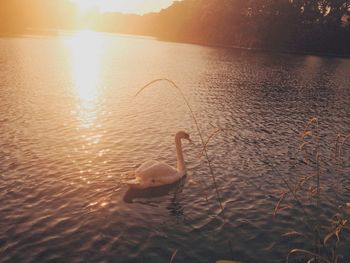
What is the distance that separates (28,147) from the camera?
22422 millimetres

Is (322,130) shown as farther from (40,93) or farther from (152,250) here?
(40,93)

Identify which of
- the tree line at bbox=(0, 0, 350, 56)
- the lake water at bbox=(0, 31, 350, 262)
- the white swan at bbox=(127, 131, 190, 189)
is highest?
the tree line at bbox=(0, 0, 350, 56)

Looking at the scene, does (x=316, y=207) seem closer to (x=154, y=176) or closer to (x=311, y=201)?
(x=311, y=201)

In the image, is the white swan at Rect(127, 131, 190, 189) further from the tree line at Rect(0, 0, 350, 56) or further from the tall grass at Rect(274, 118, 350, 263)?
the tree line at Rect(0, 0, 350, 56)

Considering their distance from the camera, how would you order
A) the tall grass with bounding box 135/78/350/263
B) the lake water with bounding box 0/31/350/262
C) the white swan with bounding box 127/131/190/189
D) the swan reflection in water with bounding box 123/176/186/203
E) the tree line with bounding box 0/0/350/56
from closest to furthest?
the tall grass with bounding box 135/78/350/263 → the lake water with bounding box 0/31/350/262 → the swan reflection in water with bounding box 123/176/186/203 → the white swan with bounding box 127/131/190/189 → the tree line with bounding box 0/0/350/56

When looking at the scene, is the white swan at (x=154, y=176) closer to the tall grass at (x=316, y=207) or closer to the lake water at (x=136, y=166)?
the lake water at (x=136, y=166)

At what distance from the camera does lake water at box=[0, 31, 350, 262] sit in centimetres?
1311

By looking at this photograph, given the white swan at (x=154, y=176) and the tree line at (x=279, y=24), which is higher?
the tree line at (x=279, y=24)

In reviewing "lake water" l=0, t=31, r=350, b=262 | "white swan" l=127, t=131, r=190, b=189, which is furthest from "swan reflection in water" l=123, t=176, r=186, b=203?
"white swan" l=127, t=131, r=190, b=189

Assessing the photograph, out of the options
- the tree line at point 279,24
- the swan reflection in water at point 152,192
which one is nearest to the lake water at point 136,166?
the swan reflection in water at point 152,192

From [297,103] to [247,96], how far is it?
6.42 metres

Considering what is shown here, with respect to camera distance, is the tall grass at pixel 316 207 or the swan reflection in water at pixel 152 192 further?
the swan reflection in water at pixel 152 192

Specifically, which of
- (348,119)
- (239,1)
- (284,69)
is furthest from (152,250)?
(239,1)

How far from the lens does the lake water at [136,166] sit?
13109 mm
